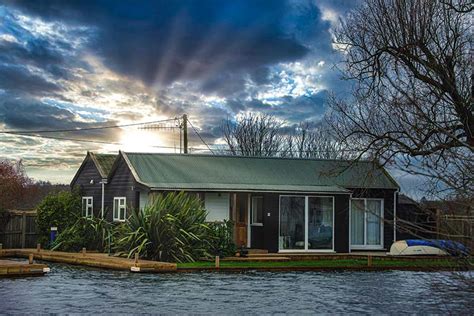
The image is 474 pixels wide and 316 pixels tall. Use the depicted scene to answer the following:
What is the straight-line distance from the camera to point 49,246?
33031 millimetres

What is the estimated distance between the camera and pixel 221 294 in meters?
17.8

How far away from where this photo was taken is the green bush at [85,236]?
31.3 m

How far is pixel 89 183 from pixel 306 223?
438 inches

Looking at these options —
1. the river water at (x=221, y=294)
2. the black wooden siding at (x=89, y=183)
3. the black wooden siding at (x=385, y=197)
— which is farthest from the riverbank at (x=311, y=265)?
the black wooden siding at (x=89, y=183)

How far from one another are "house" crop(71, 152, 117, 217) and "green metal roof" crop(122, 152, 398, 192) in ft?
8.56

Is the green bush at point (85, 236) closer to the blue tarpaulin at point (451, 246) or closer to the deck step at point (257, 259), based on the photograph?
the deck step at point (257, 259)

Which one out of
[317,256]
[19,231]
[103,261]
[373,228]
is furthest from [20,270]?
[373,228]

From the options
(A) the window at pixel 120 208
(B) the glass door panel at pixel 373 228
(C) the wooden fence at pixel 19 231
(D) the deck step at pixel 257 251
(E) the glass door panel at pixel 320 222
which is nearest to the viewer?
(D) the deck step at pixel 257 251

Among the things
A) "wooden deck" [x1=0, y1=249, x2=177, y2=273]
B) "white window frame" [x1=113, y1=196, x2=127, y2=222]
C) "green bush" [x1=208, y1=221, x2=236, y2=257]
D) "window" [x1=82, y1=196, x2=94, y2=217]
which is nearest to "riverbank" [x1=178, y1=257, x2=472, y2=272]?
"wooden deck" [x1=0, y1=249, x2=177, y2=273]

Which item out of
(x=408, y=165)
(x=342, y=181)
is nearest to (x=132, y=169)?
(x=342, y=181)

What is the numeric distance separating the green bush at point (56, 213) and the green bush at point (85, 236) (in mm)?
1110

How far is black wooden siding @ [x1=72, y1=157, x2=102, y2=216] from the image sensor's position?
34469 mm

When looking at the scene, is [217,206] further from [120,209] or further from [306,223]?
[120,209]

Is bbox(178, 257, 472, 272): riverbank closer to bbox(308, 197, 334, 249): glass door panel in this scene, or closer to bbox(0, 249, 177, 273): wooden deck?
bbox(0, 249, 177, 273): wooden deck
